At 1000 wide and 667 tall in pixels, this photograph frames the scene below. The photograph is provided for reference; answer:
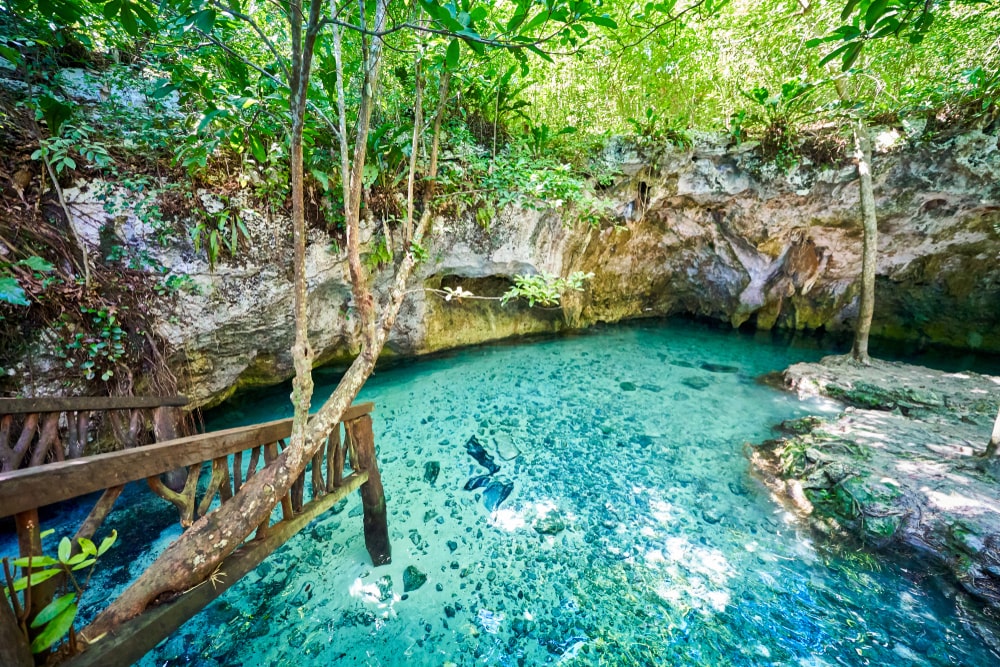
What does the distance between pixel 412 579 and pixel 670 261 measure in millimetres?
9173

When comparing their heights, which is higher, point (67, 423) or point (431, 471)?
point (67, 423)

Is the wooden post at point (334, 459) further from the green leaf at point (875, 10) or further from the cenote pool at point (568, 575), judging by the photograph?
the green leaf at point (875, 10)

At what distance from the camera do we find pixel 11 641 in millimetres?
930

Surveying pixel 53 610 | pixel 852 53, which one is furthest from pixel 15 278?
pixel 852 53

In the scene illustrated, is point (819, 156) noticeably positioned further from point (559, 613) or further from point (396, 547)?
point (396, 547)

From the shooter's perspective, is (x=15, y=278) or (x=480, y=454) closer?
(x=15, y=278)

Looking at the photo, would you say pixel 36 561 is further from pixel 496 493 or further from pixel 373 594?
pixel 496 493

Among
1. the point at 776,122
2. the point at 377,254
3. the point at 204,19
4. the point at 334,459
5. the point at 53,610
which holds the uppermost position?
the point at 776,122

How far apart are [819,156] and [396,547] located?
29.4 ft

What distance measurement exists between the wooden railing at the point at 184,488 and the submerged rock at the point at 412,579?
500 mm

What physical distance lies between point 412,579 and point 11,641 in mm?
1894

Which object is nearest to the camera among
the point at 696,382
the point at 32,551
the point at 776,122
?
the point at 32,551

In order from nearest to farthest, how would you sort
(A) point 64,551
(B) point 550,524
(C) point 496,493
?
(A) point 64,551 < (B) point 550,524 < (C) point 496,493

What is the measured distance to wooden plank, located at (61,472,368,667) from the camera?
1.20m
